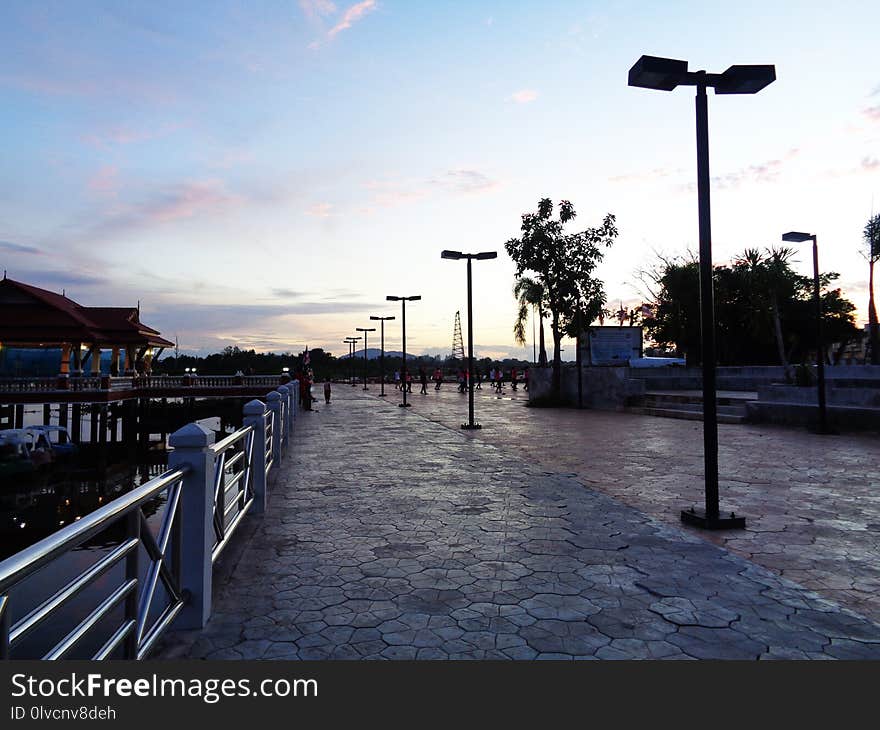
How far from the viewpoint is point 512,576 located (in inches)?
173

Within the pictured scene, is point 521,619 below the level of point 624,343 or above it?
below

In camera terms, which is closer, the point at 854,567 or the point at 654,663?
the point at 654,663

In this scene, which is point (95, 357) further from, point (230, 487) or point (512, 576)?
point (512, 576)

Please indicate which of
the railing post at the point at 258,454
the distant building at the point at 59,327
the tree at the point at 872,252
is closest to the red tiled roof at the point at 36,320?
the distant building at the point at 59,327

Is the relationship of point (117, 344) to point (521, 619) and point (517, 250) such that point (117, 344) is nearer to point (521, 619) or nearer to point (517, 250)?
point (517, 250)

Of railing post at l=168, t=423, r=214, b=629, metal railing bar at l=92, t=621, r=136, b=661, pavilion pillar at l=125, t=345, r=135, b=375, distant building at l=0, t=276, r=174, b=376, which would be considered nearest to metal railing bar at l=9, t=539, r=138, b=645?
metal railing bar at l=92, t=621, r=136, b=661

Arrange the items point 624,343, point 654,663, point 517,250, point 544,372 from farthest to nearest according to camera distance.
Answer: point 624,343 < point 544,372 < point 517,250 < point 654,663

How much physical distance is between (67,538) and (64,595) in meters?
0.26

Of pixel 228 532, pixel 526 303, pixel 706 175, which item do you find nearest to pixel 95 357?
pixel 526 303

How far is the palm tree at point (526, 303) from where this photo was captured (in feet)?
86.0

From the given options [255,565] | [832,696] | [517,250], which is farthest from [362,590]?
[517,250]

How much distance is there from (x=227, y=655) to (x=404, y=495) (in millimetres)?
4208

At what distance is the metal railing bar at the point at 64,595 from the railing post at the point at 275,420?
21.6 feet

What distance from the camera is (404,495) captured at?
23.9ft
